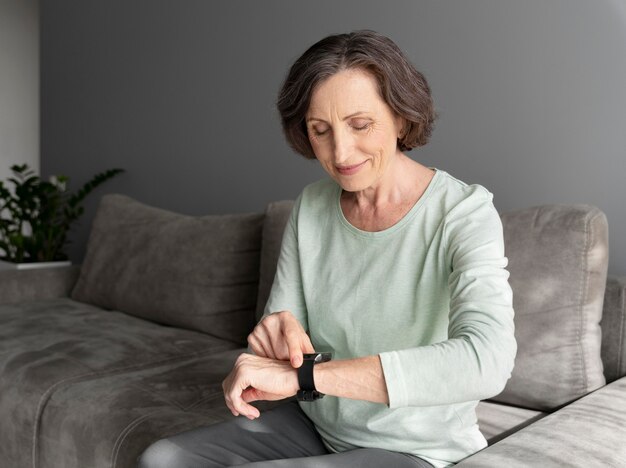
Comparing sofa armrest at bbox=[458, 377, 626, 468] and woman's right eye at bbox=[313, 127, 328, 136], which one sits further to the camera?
woman's right eye at bbox=[313, 127, 328, 136]

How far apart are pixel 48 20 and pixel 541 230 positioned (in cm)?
377

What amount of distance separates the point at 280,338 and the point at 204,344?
1.18 metres

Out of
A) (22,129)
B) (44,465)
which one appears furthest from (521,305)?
(22,129)

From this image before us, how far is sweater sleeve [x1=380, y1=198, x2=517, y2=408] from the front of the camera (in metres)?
1.07

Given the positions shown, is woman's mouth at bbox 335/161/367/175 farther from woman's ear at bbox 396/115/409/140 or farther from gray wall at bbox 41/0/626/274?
gray wall at bbox 41/0/626/274

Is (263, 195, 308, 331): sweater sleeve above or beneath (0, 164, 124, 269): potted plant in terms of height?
above

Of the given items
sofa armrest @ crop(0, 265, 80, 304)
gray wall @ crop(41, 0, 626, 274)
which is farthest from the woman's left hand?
sofa armrest @ crop(0, 265, 80, 304)

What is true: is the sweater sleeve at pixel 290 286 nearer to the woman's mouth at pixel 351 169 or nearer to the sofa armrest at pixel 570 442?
the woman's mouth at pixel 351 169

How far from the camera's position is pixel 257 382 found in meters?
1.14

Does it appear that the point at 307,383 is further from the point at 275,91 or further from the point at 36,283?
the point at 36,283

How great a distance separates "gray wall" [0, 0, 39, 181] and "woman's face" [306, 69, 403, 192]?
4.62m

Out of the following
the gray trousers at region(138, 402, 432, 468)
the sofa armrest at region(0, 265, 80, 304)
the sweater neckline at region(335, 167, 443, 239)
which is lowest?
the sofa armrest at region(0, 265, 80, 304)

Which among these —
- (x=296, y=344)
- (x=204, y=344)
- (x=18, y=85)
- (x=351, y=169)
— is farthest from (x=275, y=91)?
(x=18, y=85)

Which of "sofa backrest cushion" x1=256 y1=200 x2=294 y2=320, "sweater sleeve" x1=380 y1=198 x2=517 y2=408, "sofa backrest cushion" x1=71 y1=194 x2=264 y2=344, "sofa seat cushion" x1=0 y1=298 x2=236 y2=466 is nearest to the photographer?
"sweater sleeve" x1=380 y1=198 x2=517 y2=408
